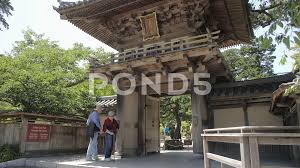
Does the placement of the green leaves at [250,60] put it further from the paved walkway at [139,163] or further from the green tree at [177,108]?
the paved walkway at [139,163]

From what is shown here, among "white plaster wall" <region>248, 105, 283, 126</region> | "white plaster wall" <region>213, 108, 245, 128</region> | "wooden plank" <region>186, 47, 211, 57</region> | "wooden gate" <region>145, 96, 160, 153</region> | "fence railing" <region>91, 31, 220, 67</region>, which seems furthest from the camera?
"wooden gate" <region>145, 96, 160, 153</region>

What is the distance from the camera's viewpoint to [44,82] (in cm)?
1081

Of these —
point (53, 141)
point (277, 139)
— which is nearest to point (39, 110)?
point (53, 141)

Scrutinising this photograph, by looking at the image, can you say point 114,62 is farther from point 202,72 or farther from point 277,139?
point 277,139

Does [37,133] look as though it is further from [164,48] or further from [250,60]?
[250,60]

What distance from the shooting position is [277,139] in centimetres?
345

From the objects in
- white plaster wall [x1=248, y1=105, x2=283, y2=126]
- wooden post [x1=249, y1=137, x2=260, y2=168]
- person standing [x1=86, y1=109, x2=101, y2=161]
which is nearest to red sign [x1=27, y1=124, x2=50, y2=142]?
person standing [x1=86, y1=109, x2=101, y2=161]

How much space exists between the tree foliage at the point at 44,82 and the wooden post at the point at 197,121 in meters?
5.75

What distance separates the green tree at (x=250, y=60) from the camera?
22969 millimetres

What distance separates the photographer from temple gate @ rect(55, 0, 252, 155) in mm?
9625

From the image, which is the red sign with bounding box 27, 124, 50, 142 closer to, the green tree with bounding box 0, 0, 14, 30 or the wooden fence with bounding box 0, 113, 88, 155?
the wooden fence with bounding box 0, 113, 88, 155

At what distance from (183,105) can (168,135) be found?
5997 millimetres

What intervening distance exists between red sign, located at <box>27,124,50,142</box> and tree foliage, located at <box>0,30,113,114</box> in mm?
870

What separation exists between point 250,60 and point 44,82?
62.1 ft
